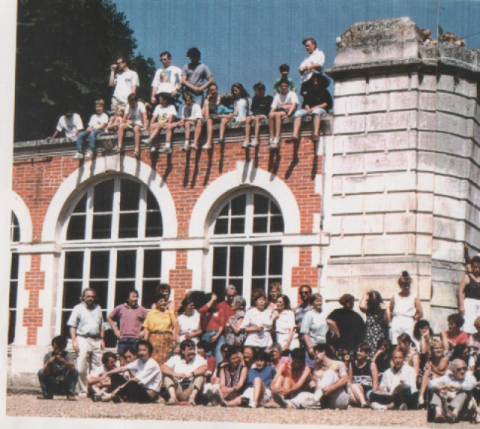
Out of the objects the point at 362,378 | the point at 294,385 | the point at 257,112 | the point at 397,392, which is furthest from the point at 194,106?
the point at 397,392

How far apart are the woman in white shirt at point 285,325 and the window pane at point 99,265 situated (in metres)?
2.60

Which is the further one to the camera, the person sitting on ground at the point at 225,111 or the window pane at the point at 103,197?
the window pane at the point at 103,197

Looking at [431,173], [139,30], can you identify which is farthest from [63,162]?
[431,173]

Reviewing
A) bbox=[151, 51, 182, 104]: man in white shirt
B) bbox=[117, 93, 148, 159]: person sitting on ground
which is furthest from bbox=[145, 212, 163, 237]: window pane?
bbox=[151, 51, 182, 104]: man in white shirt

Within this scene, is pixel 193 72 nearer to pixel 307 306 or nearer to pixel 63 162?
pixel 63 162

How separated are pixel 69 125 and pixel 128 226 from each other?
4.88 ft

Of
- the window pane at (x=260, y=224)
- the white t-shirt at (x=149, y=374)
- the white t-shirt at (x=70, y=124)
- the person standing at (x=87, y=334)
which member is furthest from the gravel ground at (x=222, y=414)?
the white t-shirt at (x=70, y=124)

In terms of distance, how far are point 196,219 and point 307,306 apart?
6.77 ft

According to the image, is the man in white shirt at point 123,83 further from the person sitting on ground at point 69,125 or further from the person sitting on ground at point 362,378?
the person sitting on ground at point 362,378

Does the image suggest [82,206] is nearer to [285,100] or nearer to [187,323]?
[187,323]

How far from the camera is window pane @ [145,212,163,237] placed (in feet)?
41.5

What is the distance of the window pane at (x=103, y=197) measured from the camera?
42.3ft

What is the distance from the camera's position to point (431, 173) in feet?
36.8

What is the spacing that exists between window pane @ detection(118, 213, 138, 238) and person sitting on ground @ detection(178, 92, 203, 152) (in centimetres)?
106
